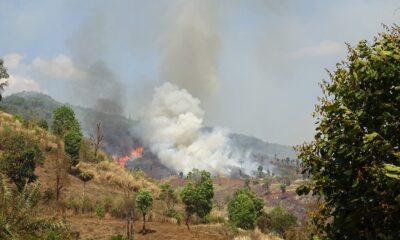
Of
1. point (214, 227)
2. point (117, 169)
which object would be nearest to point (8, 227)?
point (214, 227)

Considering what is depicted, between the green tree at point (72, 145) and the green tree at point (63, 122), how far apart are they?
7.09 meters

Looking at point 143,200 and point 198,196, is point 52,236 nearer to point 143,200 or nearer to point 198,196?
point 143,200

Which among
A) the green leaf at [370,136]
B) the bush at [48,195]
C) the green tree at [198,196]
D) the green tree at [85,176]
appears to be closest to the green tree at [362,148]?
the green leaf at [370,136]

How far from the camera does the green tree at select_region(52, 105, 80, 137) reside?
51.2 m

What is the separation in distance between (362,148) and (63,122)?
5025 cm

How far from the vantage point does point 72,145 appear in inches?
1697

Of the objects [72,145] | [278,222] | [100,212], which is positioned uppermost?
[72,145]

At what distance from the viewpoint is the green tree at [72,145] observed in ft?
140

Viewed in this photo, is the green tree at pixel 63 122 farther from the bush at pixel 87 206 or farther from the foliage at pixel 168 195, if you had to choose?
the bush at pixel 87 206

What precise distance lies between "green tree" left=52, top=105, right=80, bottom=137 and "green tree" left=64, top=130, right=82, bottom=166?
709 cm

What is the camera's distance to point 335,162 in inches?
253

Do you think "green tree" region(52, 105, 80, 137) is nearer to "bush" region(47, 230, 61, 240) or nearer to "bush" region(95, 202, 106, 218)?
"bush" region(95, 202, 106, 218)

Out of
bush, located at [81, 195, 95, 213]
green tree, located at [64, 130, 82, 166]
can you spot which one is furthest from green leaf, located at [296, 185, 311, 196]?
green tree, located at [64, 130, 82, 166]

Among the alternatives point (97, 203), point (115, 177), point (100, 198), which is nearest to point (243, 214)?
point (100, 198)
